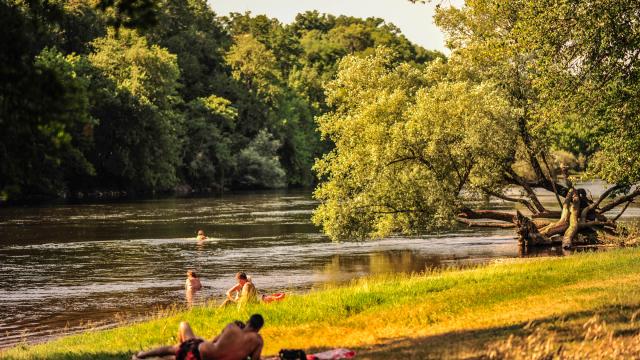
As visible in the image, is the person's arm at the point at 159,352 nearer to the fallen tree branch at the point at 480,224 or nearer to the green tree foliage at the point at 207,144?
the fallen tree branch at the point at 480,224

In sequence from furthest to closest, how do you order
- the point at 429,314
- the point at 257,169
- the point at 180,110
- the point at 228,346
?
the point at 257,169
the point at 180,110
the point at 429,314
the point at 228,346

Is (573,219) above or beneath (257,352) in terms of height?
above

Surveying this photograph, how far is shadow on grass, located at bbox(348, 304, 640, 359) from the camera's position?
15469 mm

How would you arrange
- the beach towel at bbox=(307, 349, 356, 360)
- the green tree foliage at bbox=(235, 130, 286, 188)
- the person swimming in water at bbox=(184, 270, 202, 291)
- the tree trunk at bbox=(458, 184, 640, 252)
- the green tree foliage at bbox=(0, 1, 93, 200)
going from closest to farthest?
the green tree foliage at bbox=(0, 1, 93, 200) → the beach towel at bbox=(307, 349, 356, 360) → the person swimming in water at bbox=(184, 270, 202, 291) → the tree trunk at bbox=(458, 184, 640, 252) → the green tree foliage at bbox=(235, 130, 286, 188)

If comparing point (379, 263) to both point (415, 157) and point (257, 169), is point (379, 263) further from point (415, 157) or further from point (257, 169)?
point (257, 169)

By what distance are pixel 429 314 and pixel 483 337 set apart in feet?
12.9

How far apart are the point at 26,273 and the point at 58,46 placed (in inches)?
2897

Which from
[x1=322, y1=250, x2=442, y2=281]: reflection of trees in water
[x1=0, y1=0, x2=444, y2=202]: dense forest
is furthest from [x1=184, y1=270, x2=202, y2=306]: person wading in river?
[x1=0, y1=0, x2=444, y2=202]: dense forest

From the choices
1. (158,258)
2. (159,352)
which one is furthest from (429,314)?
(158,258)

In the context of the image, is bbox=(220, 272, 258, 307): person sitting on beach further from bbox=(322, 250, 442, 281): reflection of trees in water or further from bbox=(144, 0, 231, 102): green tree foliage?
bbox=(144, 0, 231, 102): green tree foliage

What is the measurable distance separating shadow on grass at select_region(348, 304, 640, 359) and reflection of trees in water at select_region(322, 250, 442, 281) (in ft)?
67.1

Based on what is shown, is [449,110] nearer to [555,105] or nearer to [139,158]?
[555,105]

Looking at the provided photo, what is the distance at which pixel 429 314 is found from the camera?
20656 millimetres

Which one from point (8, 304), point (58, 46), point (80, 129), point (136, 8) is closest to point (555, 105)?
point (136, 8)
